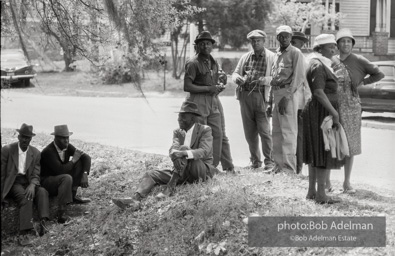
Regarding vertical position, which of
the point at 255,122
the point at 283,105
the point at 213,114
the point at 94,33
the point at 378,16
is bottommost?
the point at 255,122

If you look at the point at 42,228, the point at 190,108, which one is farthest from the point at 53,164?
the point at 190,108

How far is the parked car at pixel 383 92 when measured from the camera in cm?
1523

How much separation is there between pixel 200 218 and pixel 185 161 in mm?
947

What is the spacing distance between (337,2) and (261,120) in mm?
26074

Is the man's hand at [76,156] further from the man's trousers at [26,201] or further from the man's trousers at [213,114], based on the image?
the man's trousers at [213,114]

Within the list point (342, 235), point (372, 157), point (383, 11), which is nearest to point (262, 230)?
point (342, 235)

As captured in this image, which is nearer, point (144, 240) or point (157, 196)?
point (144, 240)

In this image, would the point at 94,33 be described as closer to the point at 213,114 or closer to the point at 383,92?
the point at 213,114

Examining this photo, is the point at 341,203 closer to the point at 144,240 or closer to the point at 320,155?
the point at 320,155

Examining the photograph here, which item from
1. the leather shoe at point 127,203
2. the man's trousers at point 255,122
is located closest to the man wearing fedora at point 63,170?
the leather shoe at point 127,203

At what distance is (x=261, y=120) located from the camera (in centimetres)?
927

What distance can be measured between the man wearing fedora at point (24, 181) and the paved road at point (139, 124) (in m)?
3.37

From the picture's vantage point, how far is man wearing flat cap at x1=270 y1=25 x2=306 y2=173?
27.9 feet

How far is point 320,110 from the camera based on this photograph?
697cm
